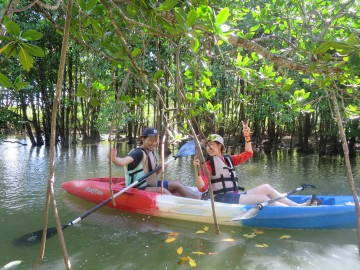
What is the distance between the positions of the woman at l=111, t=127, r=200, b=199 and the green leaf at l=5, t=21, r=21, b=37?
3.28 m

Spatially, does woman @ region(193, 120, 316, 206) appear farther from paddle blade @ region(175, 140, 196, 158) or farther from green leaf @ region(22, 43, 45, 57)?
green leaf @ region(22, 43, 45, 57)

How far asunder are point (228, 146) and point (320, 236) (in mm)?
11845

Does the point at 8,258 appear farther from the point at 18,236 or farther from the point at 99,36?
the point at 99,36

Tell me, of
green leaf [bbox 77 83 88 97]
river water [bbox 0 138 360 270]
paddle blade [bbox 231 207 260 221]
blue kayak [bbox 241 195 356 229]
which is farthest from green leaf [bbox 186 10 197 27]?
blue kayak [bbox 241 195 356 229]

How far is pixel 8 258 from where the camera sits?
329cm

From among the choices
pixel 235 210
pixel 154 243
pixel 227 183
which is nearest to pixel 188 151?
pixel 227 183

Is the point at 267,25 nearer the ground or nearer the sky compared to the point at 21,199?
nearer the sky

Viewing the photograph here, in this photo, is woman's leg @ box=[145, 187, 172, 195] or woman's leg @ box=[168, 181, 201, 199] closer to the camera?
woman's leg @ box=[145, 187, 172, 195]

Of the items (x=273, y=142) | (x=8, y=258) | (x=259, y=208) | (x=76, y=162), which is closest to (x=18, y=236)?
(x=8, y=258)

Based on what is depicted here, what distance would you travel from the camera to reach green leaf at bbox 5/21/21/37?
3.90ft

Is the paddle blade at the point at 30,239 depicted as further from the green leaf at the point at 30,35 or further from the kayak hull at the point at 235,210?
the green leaf at the point at 30,35

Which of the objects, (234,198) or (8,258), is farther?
(234,198)

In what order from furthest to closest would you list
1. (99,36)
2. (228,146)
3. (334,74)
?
(228,146) < (99,36) < (334,74)

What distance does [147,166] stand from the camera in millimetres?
4863
